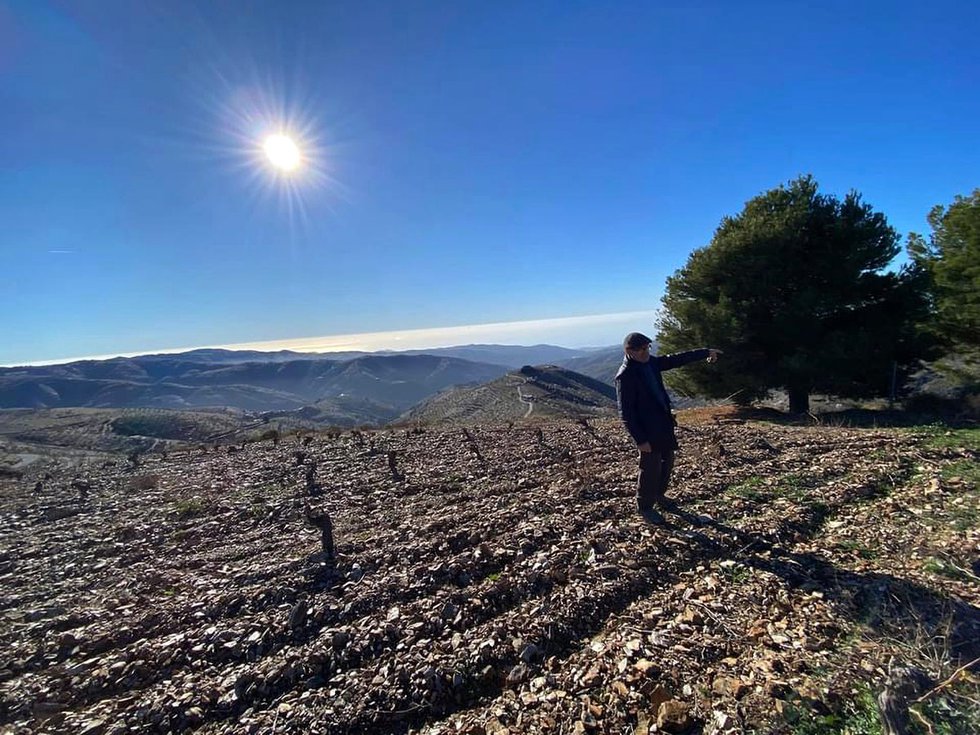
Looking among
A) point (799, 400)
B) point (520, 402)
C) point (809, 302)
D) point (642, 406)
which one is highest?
point (809, 302)

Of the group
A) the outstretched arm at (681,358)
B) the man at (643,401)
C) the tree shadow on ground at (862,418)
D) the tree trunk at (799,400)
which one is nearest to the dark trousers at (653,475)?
the man at (643,401)

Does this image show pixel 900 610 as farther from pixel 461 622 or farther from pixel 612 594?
pixel 461 622

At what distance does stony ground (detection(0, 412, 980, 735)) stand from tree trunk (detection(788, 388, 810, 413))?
840 centimetres

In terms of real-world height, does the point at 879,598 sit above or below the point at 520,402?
above

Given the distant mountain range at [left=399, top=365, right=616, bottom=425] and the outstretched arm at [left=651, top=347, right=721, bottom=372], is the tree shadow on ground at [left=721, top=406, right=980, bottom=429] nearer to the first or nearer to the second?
the outstretched arm at [left=651, top=347, right=721, bottom=372]

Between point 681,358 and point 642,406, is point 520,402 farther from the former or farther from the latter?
point 642,406

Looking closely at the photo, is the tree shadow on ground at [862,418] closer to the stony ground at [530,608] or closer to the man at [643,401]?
the stony ground at [530,608]

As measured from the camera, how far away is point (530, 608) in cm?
498

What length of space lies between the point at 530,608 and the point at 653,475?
2.98 m

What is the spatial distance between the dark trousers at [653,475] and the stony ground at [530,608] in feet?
1.27

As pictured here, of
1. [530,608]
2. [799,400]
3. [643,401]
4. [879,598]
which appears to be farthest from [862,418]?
[530,608]

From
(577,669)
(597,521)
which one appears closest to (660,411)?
(597,521)

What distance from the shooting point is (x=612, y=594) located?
5051 millimetres

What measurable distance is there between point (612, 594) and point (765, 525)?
9.33 ft
